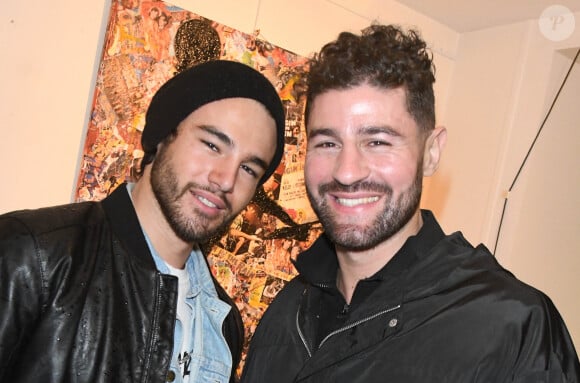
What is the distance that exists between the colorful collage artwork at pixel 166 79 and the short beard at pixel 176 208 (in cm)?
51

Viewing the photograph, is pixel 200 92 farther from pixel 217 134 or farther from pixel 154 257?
pixel 154 257

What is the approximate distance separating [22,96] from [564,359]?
6.79 ft

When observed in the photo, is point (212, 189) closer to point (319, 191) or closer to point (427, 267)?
point (319, 191)

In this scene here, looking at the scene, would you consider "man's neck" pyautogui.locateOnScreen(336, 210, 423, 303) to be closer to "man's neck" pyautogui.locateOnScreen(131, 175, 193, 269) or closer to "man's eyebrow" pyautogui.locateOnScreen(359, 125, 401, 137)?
"man's eyebrow" pyautogui.locateOnScreen(359, 125, 401, 137)

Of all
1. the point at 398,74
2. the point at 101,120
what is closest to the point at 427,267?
the point at 398,74

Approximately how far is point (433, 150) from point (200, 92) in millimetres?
706

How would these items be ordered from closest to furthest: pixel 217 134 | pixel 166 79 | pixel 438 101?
pixel 217 134
pixel 166 79
pixel 438 101

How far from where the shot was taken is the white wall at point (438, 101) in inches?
94.7

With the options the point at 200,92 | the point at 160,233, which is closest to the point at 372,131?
the point at 200,92

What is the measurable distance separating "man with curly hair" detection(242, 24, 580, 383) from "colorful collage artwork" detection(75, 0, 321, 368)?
0.41 m

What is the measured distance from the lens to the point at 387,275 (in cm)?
157

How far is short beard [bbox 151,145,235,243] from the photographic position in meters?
1.77

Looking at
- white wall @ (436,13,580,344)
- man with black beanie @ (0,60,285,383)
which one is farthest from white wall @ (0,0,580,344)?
man with black beanie @ (0,60,285,383)

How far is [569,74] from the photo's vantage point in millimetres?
3545
